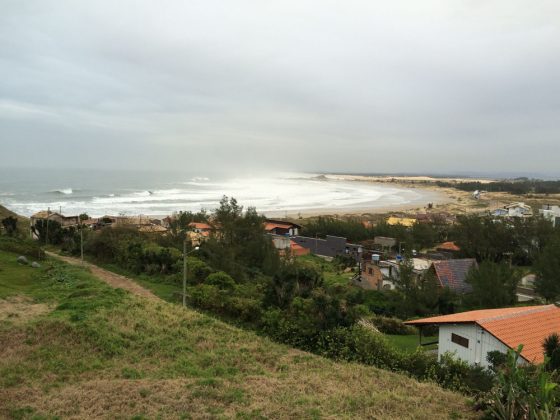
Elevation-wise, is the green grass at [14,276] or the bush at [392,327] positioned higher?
the green grass at [14,276]

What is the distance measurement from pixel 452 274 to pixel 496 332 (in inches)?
551

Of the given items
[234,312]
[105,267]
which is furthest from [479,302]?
[105,267]

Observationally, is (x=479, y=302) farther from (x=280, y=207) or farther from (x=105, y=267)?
(x=280, y=207)

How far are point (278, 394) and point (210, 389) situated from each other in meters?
1.32

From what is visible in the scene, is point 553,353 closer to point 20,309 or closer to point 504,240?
point 20,309

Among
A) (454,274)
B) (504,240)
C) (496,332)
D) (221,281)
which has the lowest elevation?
(454,274)

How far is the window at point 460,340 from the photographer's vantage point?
41.2 feet

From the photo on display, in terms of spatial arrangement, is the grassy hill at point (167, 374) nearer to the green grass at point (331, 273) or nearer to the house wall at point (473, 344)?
the house wall at point (473, 344)

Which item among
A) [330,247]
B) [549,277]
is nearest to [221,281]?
[549,277]

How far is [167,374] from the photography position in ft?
31.8

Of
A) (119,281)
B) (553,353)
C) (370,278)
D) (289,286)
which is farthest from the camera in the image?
(370,278)

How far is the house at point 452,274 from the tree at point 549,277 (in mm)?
3442

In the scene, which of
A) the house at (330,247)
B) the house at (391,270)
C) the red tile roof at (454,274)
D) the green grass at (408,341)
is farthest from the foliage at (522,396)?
the house at (330,247)

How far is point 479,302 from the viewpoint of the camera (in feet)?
63.6
